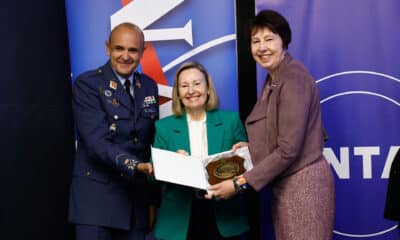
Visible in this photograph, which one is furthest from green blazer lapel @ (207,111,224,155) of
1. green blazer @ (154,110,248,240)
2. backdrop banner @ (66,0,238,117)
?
backdrop banner @ (66,0,238,117)

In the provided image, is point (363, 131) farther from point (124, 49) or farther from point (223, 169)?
point (124, 49)

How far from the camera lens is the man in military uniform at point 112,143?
2547 mm

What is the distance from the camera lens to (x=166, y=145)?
2.50m

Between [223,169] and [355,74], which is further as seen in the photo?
[355,74]

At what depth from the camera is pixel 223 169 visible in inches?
92.0

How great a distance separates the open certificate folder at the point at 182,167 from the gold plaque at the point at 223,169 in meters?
0.02

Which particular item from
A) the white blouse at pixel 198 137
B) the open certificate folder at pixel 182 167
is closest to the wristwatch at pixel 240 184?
the open certificate folder at pixel 182 167

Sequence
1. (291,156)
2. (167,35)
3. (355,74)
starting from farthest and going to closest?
1. (167,35)
2. (355,74)
3. (291,156)

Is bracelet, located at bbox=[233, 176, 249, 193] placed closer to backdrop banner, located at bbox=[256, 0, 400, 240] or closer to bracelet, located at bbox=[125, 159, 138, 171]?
bracelet, located at bbox=[125, 159, 138, 171]

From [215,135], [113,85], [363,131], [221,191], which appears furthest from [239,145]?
[363,131]

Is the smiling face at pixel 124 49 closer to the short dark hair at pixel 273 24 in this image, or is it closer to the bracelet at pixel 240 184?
the short dark hair at pixel 273 24

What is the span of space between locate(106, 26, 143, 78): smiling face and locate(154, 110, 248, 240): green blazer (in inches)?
13.7

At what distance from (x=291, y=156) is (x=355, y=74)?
1.30 metres

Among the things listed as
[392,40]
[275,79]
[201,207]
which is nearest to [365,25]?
[392,40]
